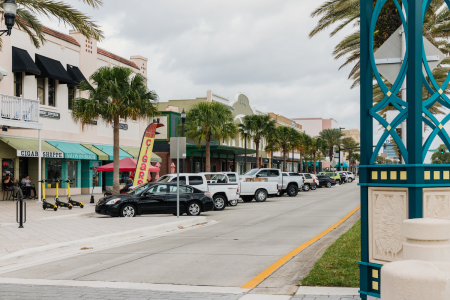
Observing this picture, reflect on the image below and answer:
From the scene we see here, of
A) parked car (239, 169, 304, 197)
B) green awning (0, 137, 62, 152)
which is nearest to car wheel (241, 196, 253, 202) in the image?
parked car (239, 169, 304, 197)

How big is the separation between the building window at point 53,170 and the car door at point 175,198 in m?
13.7

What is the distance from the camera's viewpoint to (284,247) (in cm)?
1080

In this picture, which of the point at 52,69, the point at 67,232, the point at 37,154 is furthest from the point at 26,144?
the point at 67,232

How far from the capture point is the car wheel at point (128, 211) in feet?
57.7

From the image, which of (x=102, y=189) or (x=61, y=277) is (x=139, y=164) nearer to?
(x=102, y=189)

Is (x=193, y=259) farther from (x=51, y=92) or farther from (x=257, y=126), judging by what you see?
(x=257, y=126)

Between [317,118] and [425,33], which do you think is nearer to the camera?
[425,33]

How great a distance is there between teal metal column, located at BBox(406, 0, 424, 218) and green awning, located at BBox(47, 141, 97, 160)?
26.5 m

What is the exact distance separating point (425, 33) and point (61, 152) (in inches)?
830

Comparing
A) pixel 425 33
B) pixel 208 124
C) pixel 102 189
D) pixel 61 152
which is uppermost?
pixel 425 33

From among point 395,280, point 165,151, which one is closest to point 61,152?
point 165,151

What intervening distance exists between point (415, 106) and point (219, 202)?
1805 centimetres

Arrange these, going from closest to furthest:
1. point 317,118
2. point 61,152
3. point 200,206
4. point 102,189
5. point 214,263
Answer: point 214,263, point 200,206, point 61,152, point 102,189, point 317,118

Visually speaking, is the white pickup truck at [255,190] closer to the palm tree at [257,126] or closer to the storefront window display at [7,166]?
the storefront window display at [7,166]
